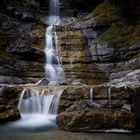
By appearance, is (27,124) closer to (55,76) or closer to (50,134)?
(50,134)

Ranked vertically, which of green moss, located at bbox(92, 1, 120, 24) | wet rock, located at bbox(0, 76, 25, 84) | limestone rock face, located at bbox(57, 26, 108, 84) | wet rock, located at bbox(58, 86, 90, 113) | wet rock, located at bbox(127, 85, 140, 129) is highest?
green moss, located at bbox(92, 1, 120, 24)

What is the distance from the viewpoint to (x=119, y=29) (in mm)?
25641

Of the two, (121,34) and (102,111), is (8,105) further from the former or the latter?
(121,34)

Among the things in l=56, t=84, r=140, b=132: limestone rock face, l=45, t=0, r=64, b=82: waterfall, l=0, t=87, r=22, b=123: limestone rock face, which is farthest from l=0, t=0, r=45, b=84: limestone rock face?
l=56, t=84, r=140, b=132: limestone rock face

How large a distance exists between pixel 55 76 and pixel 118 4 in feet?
30.0

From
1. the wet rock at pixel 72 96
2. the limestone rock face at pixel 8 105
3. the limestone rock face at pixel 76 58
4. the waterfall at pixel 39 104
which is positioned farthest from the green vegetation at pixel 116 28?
the limestone rock face at pixel 8 105

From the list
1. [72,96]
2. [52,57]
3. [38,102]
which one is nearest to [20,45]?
[52,57]

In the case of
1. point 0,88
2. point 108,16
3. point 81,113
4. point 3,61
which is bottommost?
point 81,113

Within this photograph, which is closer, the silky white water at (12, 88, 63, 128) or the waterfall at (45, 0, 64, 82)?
the silky white water at (12, 88, 63, 128)

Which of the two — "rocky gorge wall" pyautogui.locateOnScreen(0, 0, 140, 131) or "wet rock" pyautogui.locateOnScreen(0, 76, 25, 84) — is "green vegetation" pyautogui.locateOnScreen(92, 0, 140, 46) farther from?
"wet rock" pyautogui.locateOnScreen(0, 76, 25, 84)

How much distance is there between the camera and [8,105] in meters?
13.2

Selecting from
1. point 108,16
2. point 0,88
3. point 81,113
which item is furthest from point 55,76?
point 81,113

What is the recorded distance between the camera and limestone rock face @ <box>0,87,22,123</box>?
12.8m

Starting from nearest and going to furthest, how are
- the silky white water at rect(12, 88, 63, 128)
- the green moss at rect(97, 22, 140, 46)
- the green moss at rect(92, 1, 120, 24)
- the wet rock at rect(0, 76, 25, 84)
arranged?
the silky white water at rect(12, 88, 63, 128), the wet rock at rect(0, 76, 25, 84), the green moss at rect(97, 22, 140, 46), the green moss at rect(92, 1, 120, 24)
